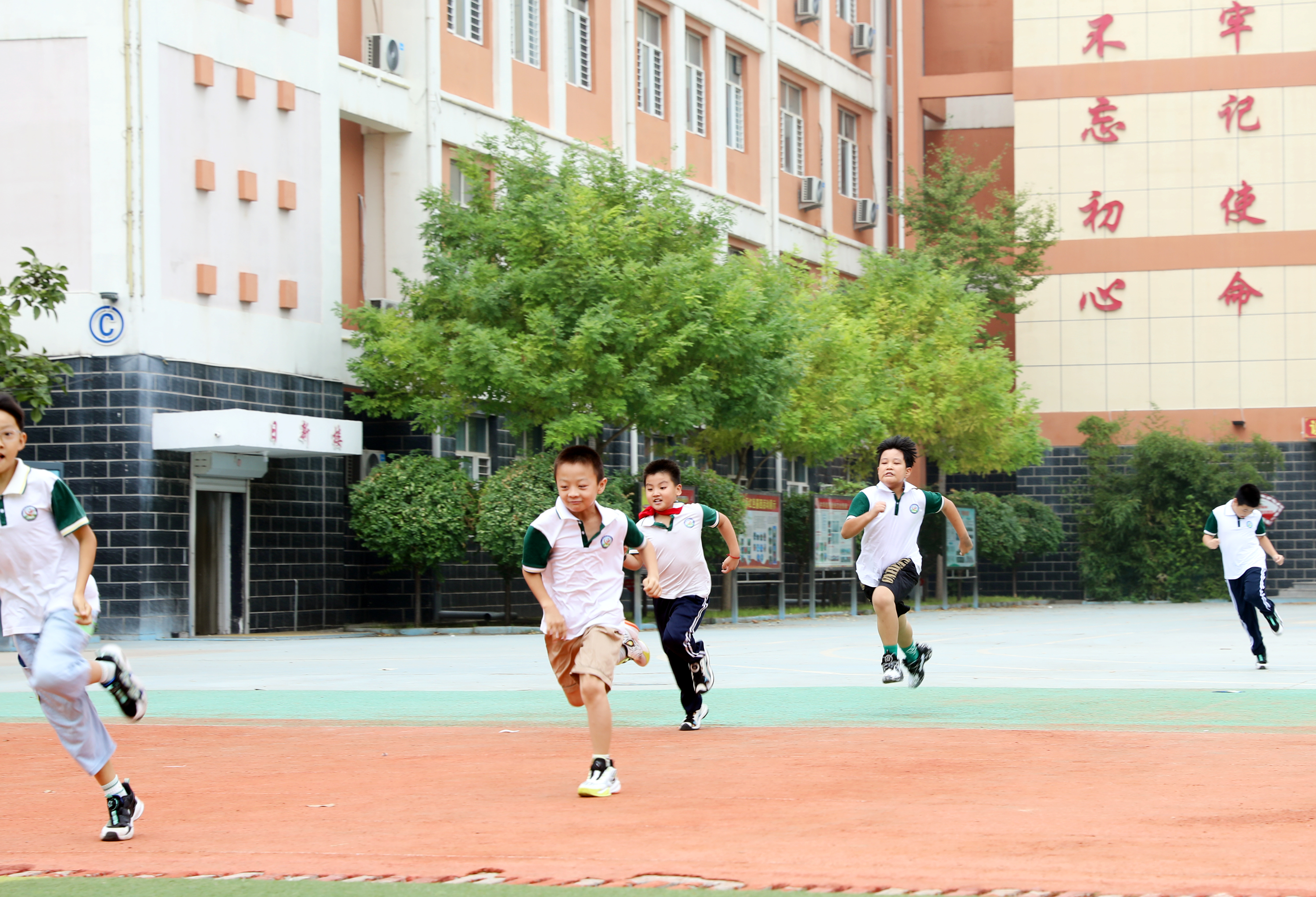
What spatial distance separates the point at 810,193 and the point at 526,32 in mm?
11721

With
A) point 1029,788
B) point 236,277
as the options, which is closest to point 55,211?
point 236,277

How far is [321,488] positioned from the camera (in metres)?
28.6

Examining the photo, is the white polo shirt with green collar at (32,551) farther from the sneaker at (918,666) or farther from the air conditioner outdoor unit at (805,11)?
the air conditioner outdoor unit at (805,11)

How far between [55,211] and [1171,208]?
28.7 meters

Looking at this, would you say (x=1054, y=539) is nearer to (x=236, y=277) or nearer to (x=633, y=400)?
(x=633, y=400)

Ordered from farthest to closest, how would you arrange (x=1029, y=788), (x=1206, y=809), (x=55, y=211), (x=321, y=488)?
(x=321, y=488) → (x=55, y=211) → (x=1029, y=788) → (x=1206, y=809)

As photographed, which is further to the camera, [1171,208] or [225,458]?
[1171,208]

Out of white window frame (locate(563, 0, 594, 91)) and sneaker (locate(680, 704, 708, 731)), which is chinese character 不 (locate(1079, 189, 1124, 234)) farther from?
sneaker (locate(680, 704, 708, 731))

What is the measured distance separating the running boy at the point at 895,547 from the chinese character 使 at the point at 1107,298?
109 feet

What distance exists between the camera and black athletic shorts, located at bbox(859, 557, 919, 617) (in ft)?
42.2

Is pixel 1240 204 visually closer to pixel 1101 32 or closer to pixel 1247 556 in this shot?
pixel 1101 32

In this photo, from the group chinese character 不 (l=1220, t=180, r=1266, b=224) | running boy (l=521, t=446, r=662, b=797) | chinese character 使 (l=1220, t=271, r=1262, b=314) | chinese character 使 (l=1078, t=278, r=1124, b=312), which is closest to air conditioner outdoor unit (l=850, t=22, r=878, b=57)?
chinese character 使 (l=1078, t=278, r=1124, b=312)

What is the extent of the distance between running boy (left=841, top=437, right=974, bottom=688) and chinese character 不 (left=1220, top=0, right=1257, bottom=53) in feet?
114

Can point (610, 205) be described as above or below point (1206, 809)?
above
